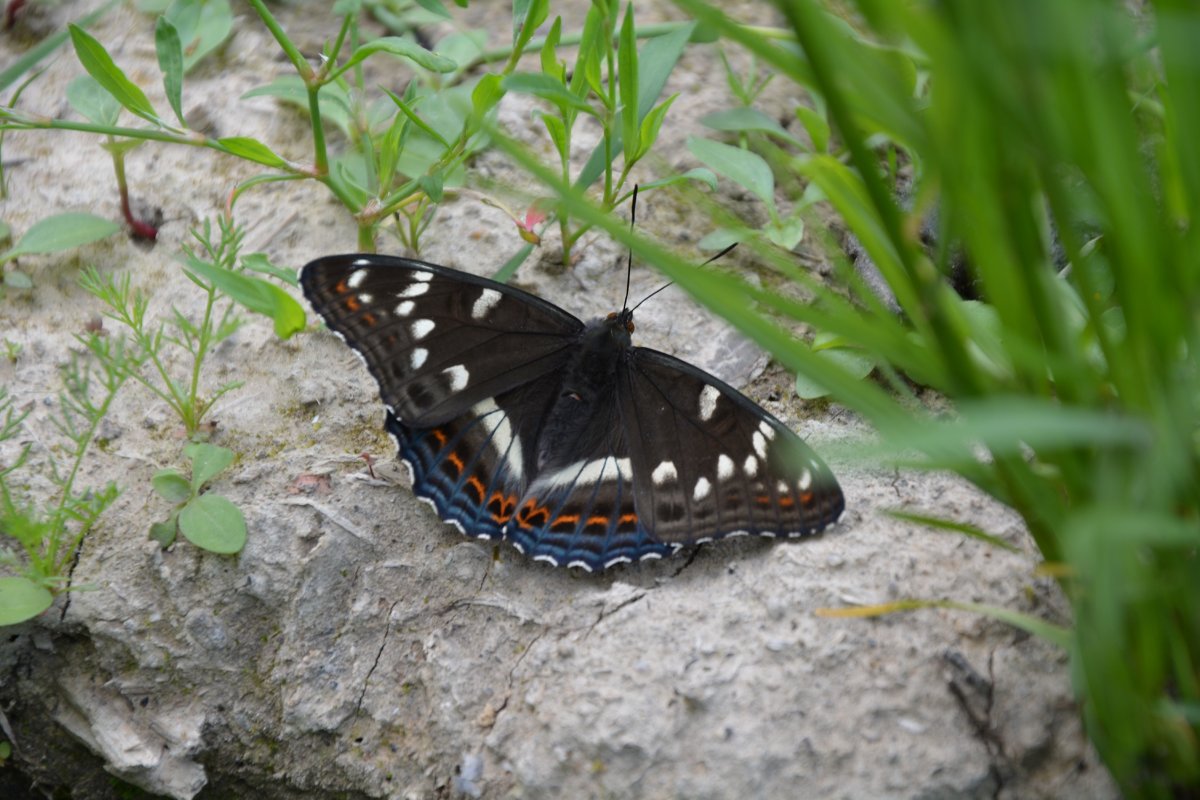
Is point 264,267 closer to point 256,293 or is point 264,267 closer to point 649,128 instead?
point 256,293

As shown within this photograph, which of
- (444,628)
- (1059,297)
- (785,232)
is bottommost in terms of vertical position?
(444,628)

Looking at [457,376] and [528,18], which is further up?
[528,18]

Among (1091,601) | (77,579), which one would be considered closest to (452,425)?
(77,579)

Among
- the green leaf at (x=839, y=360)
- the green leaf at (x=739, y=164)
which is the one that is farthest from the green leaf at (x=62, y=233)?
the green leaf at (x=839, y=360)

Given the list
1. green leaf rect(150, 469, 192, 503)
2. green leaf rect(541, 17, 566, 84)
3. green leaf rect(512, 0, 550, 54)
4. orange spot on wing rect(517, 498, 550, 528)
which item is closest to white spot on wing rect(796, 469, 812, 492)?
orange spot on wing rect(517, 498, 550, 528)

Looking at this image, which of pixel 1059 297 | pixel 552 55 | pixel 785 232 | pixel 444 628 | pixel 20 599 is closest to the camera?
pixel 1059 297

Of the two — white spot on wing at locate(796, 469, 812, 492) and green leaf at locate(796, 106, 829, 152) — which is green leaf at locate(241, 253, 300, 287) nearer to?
white spot on wing at locate(796, 469, 812, 492)

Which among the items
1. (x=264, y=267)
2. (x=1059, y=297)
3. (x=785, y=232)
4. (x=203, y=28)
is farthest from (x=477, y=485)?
(x=203, y=28)
